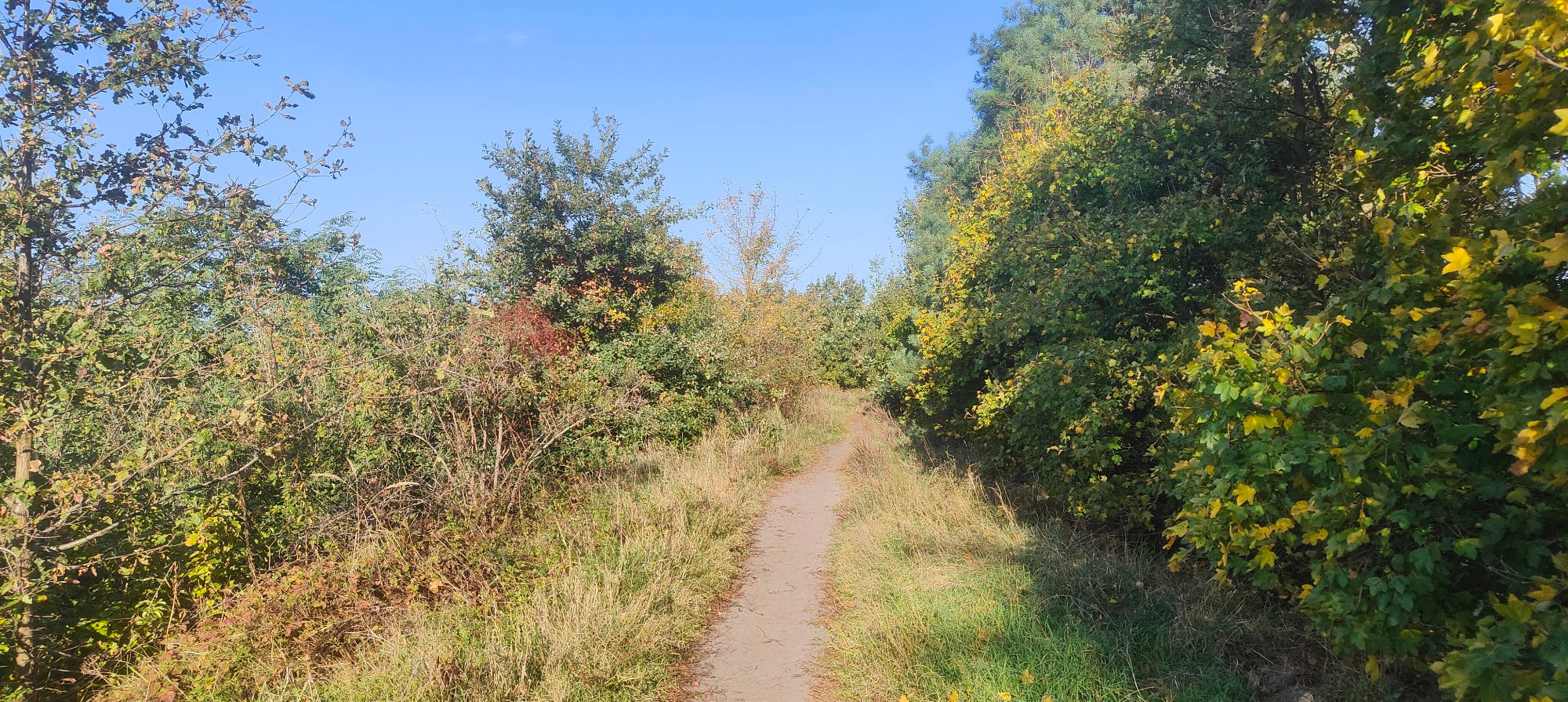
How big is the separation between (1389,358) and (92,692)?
7513 mm

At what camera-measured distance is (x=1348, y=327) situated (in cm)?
340

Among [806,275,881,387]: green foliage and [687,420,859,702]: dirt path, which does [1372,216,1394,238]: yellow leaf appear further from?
[806,275,881,387]: green foliage

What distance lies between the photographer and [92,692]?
446 centimetres

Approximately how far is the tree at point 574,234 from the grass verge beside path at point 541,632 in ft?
19.0

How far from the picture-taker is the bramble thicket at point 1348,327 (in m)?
2.40

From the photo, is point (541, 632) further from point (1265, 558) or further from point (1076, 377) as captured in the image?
point (1076, 377)

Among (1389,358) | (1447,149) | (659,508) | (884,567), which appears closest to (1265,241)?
(1447,149)

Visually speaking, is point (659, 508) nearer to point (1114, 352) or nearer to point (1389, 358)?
point (1114, 352)

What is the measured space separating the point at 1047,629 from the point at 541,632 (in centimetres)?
347

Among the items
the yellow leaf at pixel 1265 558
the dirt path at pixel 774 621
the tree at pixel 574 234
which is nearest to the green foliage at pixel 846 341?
the tree at pixel 574 234

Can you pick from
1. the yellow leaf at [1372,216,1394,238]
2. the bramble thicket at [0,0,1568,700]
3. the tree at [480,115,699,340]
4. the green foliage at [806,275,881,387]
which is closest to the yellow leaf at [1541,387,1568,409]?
the bramble thicket at [0,0,1568,700]

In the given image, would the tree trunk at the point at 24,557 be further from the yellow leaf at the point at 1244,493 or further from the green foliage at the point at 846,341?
the green foliage at the point at 846,341

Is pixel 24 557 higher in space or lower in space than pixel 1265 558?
lower

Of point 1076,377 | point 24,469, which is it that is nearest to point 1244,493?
point 1076,377
